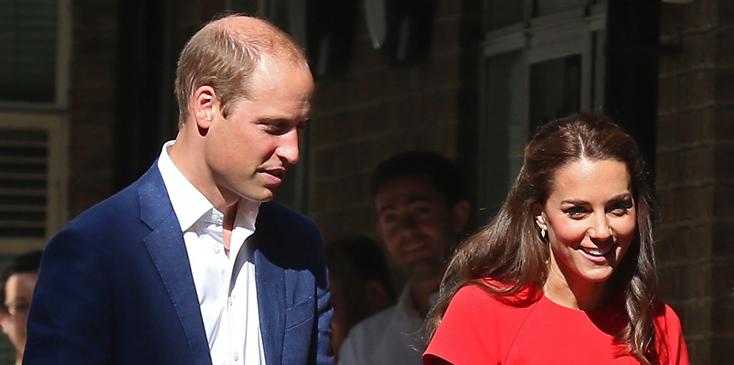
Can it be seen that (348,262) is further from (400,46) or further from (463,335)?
(463,335)

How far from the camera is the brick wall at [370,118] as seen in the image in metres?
5.55

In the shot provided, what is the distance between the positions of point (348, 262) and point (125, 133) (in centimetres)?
167

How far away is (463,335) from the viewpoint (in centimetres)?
379

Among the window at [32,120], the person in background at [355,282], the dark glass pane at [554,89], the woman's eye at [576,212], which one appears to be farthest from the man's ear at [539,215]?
the window at [32,120]

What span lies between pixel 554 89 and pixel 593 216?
1506mm

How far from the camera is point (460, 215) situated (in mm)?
5422

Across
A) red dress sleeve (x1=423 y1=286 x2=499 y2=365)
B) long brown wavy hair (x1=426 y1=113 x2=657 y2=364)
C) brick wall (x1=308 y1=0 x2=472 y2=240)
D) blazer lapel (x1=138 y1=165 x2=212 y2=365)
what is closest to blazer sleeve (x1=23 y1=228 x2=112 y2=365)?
blazer lapel (x1=138 y1=165 x2=212 y2=365)

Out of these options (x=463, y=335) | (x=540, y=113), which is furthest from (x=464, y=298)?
(x=540, y=113)

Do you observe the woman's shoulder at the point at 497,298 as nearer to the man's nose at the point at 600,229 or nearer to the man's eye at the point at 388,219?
the man's nose at the point at 600,229

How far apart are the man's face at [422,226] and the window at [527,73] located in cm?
12

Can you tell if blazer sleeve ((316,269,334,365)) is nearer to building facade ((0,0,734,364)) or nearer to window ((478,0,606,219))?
building facade ((0,0,734,364))

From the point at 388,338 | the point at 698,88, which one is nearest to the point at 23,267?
the point at 388,338

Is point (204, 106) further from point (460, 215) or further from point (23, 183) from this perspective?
point (23, 183)

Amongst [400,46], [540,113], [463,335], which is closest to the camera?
[463,335]
